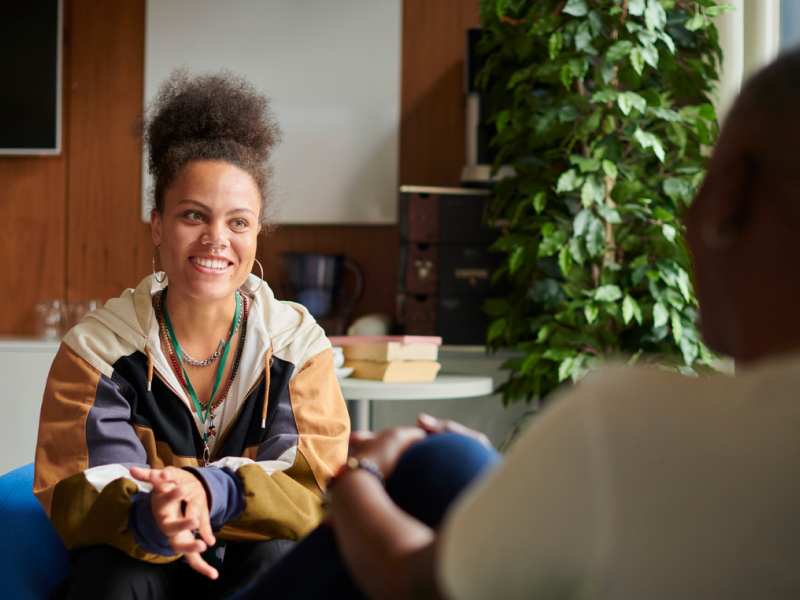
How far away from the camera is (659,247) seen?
191 centimetres

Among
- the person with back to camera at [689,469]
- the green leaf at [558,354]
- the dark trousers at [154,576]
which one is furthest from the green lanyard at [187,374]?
the green leaf at [558,354]

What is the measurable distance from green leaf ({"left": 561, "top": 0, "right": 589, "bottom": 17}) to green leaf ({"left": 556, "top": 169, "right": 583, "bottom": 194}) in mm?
417

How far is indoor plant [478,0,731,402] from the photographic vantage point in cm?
188

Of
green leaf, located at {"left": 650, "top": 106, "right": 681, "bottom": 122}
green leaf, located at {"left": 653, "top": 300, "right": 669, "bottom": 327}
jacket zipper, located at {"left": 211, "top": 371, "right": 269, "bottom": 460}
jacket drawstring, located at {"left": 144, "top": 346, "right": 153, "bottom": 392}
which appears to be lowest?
jacket zipper, located at {"left": 211, "top": 371, "right": 269, "bottom": 460}

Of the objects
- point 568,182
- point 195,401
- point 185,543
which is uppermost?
point 568,182

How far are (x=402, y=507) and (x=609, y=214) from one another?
1440 millimetres

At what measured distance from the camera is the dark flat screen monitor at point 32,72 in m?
2.79

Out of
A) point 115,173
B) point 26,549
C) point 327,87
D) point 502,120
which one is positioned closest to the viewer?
point 26,549

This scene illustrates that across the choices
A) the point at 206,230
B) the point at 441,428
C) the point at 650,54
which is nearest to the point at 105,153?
the point at 206,230

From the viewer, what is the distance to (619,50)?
1.85 meters

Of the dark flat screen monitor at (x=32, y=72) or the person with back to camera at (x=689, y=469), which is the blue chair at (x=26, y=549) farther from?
the dark flat screen monitor at (x=32, y=72)

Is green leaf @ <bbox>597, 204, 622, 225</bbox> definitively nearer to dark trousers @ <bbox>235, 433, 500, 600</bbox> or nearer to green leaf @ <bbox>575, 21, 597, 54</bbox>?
green leaf @ <bbox>575, 21, 597, 54</bbox>

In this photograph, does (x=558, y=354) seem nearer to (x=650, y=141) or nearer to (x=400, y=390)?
(x=400, y=390)

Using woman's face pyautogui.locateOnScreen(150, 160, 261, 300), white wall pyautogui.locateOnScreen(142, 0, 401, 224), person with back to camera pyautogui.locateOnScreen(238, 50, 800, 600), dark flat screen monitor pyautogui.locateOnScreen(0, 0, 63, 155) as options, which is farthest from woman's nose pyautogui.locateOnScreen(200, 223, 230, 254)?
dark flat screen monitor pyautogui.locateOnScreen(0, 0, 63, 155)
